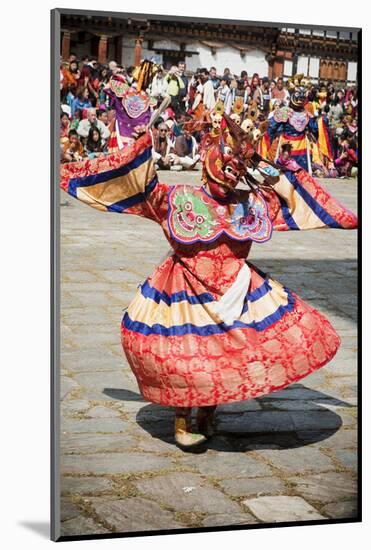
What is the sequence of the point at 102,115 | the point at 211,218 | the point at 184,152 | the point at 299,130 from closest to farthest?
the point at 102,115 < the point at 184,152 < the point at 211,218 < the point at 299,130

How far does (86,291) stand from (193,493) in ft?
3.29

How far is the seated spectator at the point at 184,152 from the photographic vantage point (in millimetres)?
6211

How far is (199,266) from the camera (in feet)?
20.8

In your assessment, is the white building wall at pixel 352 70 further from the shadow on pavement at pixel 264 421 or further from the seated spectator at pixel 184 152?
the shadow on pavement at pixel 264 421

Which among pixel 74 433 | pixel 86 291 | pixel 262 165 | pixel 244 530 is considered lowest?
pixel 244 530

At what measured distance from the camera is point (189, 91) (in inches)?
245

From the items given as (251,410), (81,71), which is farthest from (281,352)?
(81,71)

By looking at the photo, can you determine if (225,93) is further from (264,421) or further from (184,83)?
(264,421)

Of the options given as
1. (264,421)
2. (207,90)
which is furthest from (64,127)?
(264,421)

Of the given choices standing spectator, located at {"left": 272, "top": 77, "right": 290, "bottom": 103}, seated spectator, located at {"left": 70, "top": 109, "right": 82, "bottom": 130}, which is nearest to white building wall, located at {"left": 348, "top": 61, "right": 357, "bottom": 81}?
standing spectator, located at {"left": 272, "top": 77, "right": 290, "bottom": 103}

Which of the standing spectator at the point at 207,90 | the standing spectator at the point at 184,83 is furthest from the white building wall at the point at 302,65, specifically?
the standing spectator at the point at 184,83

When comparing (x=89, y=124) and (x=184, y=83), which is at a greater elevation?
(x=184, y=83)

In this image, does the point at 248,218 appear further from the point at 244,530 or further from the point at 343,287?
the point at 244,530

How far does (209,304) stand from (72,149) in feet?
2.87
